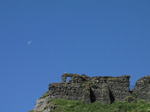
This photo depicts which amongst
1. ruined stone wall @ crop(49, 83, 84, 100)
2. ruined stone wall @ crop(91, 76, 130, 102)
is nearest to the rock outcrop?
ruined stone wall @ crop(91, 76, 130, 102)

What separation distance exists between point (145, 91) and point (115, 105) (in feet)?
18.7

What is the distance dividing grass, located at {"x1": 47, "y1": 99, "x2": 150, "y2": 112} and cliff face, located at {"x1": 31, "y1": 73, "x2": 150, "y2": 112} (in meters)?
1.06

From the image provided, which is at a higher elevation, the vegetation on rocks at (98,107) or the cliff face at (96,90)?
the cliff face at (96,90)

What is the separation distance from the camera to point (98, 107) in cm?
5356

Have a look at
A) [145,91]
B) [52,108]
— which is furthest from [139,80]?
[52,108]

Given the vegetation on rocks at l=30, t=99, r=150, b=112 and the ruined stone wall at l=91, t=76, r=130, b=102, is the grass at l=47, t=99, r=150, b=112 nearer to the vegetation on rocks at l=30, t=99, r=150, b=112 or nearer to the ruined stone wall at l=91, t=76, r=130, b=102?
the vegetation on rocks at l=30, t=99, r=150, b=112

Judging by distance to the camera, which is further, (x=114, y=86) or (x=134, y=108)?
(x=114, y=86)

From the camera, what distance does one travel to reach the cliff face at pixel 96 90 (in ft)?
183

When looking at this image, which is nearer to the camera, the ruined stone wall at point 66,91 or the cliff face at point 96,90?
the cliff face at point 96,90

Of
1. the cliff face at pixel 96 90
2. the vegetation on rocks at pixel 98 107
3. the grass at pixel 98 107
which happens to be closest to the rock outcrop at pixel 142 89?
the cliff face at pixel 96 90

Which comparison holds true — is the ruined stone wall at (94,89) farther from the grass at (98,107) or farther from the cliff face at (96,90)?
the grass at (98,107)

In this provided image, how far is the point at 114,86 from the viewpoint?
57.5 metres

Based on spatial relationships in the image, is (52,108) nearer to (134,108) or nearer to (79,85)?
(79,85)

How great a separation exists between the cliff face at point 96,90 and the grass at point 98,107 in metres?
1.06
